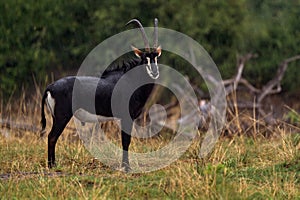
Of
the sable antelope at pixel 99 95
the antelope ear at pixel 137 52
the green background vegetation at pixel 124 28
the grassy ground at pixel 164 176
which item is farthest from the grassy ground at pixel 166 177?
the green background vegetation at pixel 124 28

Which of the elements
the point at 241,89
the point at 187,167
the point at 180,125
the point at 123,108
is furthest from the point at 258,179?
the point at 241,89

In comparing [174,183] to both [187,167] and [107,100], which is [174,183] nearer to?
[187,167]

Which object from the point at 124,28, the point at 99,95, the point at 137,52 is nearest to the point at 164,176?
the point at 99,95

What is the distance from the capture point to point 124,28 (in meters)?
17.0

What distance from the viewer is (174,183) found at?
20.4 ft

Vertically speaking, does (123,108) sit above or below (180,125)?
above

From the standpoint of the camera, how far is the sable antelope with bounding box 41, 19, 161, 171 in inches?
302

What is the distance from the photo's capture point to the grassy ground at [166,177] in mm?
6090

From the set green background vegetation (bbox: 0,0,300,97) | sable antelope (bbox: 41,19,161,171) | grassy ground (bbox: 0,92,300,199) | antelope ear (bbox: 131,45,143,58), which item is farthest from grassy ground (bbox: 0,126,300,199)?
green background vegetation (bbox: 0,0,300,97)

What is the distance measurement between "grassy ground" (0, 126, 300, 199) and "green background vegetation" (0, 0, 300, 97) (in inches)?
310

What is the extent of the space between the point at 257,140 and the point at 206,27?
298 inches

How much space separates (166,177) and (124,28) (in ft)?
35.1

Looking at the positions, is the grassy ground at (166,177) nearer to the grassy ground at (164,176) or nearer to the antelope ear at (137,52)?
the grassy ground at (164,176)

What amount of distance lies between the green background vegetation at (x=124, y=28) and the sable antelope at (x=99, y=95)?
27.6 ft
